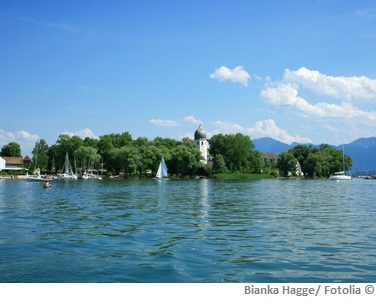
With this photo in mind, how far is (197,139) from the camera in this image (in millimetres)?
197250

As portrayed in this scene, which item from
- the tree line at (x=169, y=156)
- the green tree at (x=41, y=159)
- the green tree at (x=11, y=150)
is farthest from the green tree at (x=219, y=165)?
the green tree at (x=11, y=150)

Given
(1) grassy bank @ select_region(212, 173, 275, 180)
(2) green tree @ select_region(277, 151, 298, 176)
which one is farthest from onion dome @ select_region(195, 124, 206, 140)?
(1) grassy bank @ select_region(212, 173, 275, 180)

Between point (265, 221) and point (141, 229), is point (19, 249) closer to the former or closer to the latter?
point (141, 229)

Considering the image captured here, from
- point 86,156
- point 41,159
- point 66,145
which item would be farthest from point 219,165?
point 41,159

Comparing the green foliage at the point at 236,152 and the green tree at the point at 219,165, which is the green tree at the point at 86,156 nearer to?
the green tree at the point at 219,165

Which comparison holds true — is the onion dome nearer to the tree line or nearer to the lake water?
the tree line

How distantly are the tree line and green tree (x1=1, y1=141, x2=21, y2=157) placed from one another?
3250cm

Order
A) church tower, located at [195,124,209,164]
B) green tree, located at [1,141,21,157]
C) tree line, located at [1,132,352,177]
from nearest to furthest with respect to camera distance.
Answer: tree line, located at [1,132,352,177] → green tree, located at [1,141,21,157] → church tower, located at [195,124,209,164]

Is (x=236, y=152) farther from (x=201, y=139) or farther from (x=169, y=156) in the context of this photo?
(x=201, y=139)

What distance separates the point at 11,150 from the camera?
7382 inches

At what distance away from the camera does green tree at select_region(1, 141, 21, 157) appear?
18762 cm

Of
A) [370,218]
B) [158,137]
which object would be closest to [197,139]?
[158,137]

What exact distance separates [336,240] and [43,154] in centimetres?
14589
